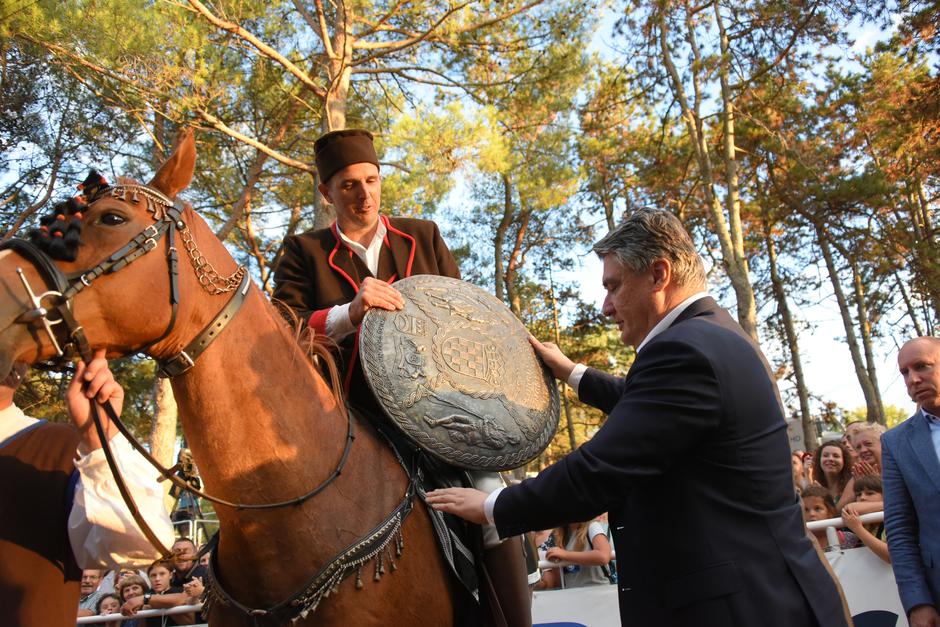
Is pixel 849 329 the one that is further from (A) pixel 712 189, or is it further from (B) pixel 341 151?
(B) pixel 341 151

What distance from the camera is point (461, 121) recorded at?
13.4m

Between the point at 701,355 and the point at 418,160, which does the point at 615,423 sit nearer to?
the point at 701,355

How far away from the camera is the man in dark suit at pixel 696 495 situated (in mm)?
2176

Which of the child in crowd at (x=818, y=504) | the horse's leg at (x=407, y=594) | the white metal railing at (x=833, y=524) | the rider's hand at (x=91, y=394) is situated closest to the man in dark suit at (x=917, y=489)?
the white metal railing at (x=833, y=524)

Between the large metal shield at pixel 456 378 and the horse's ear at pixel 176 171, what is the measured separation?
88 cm

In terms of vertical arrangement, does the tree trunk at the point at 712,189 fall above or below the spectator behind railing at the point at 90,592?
above

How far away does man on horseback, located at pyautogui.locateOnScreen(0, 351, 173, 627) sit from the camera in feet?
7.92

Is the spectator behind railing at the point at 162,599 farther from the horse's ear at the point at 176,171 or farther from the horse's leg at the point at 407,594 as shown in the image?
the horse's ear at the point at 176,171

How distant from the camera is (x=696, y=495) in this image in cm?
226

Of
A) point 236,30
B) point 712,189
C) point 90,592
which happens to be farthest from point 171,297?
point 712,189

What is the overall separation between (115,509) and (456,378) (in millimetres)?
1313

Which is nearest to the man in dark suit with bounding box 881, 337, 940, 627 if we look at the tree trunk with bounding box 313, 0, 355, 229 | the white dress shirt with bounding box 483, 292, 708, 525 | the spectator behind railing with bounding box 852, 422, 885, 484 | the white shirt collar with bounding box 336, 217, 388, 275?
the white dress shirt with bounding box 483, 292, 708, 525

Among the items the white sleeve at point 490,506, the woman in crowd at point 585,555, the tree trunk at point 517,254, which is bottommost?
the woman in crowd at point 585,555

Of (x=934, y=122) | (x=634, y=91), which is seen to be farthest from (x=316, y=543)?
(x=934, y=122)
